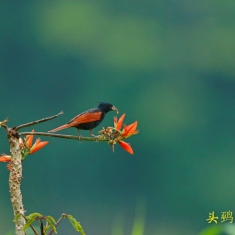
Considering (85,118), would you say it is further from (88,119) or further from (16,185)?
(16,185)

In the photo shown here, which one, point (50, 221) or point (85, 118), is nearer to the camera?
point (50, 221)

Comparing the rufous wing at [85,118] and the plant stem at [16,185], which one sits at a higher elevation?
the rufous wing at [85,118]

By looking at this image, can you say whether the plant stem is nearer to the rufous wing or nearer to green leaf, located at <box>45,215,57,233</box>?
green leaf, located at <box>45,215,57,233</box>

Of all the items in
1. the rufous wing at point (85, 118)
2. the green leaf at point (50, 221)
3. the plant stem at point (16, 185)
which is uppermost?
the rufous wing at point (85, 118)

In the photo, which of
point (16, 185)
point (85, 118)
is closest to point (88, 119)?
point (85, 118)

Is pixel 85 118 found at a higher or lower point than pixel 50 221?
higher

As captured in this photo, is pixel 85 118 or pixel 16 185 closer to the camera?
pixel 16 185

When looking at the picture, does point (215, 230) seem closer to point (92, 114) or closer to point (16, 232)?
point (16, 232)

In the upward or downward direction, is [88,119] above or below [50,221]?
above

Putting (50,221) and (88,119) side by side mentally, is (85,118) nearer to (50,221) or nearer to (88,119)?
(88,119)

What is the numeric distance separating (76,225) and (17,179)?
0.30 feet

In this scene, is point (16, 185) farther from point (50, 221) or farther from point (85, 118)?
point (85, 118)

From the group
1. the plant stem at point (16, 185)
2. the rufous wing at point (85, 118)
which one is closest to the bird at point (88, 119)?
the rufous wing at point (85, 118)

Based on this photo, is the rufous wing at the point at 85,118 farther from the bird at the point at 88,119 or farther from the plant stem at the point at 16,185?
the plant stem at the point at 16,185
